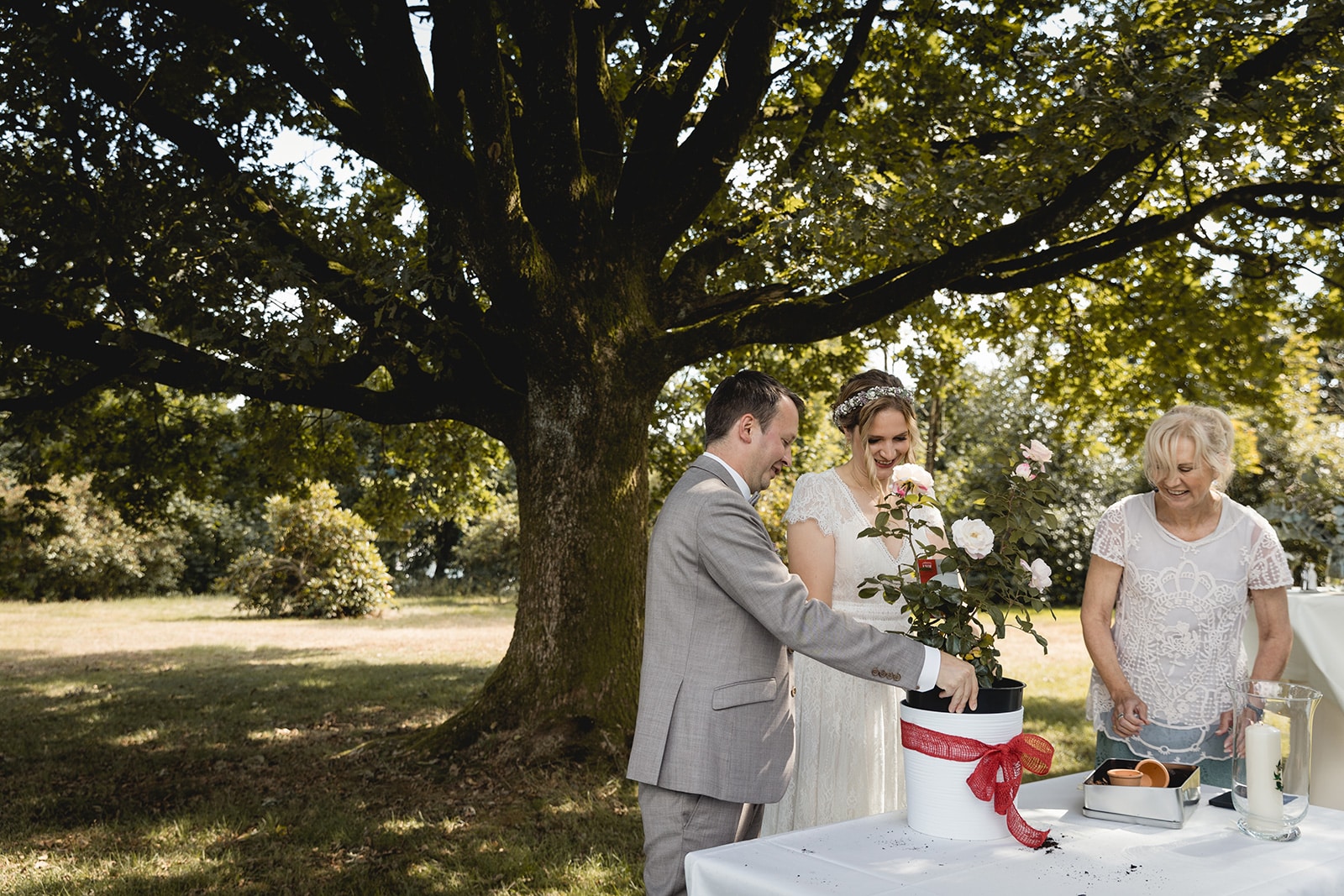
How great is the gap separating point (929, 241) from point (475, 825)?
15.2 feet

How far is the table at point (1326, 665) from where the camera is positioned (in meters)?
3.64

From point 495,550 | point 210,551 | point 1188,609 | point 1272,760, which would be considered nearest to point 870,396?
point 1188,609

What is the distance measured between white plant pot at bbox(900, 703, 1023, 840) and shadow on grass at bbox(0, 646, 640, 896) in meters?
2.90

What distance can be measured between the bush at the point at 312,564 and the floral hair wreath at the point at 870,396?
61.6 ft

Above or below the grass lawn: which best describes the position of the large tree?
above

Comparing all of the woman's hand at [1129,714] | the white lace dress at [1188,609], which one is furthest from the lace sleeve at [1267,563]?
the woman's hand at [1129,714]

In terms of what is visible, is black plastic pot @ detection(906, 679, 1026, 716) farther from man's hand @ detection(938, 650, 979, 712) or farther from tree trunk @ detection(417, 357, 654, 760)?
tree trunk @ detection(417, 357, 654, 760)

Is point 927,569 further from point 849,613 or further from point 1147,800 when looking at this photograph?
point 849,613

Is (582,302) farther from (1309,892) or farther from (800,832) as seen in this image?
(1309,892)

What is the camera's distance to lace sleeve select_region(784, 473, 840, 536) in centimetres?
378

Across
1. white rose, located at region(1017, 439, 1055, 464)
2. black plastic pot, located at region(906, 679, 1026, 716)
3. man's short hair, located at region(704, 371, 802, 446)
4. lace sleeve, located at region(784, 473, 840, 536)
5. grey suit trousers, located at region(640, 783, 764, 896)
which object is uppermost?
man's short hair, located at region(704, 371, 802, 446)

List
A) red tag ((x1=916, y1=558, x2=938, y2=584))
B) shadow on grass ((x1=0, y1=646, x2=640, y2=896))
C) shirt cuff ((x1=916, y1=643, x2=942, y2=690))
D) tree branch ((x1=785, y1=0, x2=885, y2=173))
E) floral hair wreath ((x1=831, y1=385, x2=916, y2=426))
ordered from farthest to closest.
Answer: tree branch ((x1=785, y1=0, x2=885, y2=173)) → shadow on grass ((x1=0, y1=646, x2=640, y2=896)) → floral hair wreath ((x1=831, y1=385, x2=916, y2=426)) → red tag ((x1=916, y1=558, x2=938, y2=584)) → shirt cuff ((x1=916, y1=643, x2=942, y2=690))

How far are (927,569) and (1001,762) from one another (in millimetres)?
522

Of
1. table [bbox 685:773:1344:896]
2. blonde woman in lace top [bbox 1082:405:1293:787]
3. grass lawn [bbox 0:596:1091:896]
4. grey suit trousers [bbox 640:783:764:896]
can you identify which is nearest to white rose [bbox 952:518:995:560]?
table [bbox 685:773:1344:896]
